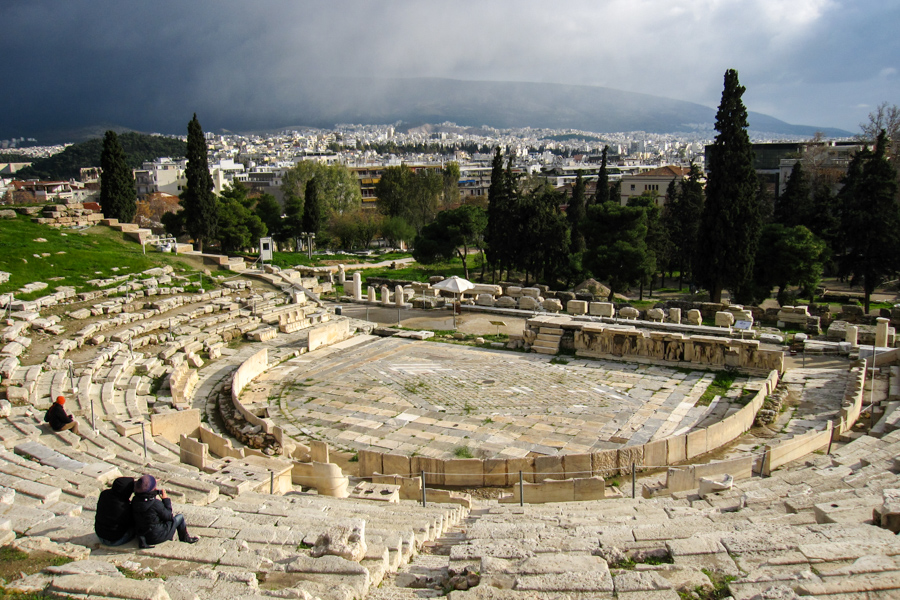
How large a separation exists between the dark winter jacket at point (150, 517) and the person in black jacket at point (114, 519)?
0.11 metres

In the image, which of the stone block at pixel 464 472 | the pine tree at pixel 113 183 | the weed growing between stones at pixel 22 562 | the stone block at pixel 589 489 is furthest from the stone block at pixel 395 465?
the pine tree at pixel 113 183

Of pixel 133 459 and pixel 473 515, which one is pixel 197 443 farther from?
pixel 473 515

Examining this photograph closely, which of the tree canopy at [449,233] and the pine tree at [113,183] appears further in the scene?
the tree canopy at [449,233]

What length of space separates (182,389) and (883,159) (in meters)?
33.7

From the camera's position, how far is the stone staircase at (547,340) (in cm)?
2045

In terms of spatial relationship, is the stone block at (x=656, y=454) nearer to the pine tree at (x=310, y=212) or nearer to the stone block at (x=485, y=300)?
the stone block at (x=485, y=300)

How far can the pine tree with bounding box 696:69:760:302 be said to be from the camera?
27.8m

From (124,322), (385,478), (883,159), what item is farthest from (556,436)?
(883,159)

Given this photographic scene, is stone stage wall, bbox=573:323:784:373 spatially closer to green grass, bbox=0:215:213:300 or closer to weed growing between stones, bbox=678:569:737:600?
weed growing between stones, bbox=678:569:737:600

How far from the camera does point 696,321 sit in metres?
22.5

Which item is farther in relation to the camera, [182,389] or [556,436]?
[182,389]

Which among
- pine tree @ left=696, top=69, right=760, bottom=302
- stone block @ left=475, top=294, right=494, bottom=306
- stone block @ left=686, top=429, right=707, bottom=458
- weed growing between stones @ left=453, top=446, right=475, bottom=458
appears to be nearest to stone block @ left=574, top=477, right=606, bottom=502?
weed growing between stones @ left=453, top=446, right=475, bottom=458

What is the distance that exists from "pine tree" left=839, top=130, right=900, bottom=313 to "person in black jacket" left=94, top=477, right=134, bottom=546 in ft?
111

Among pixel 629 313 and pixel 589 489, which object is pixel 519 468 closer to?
pixel 589 489
